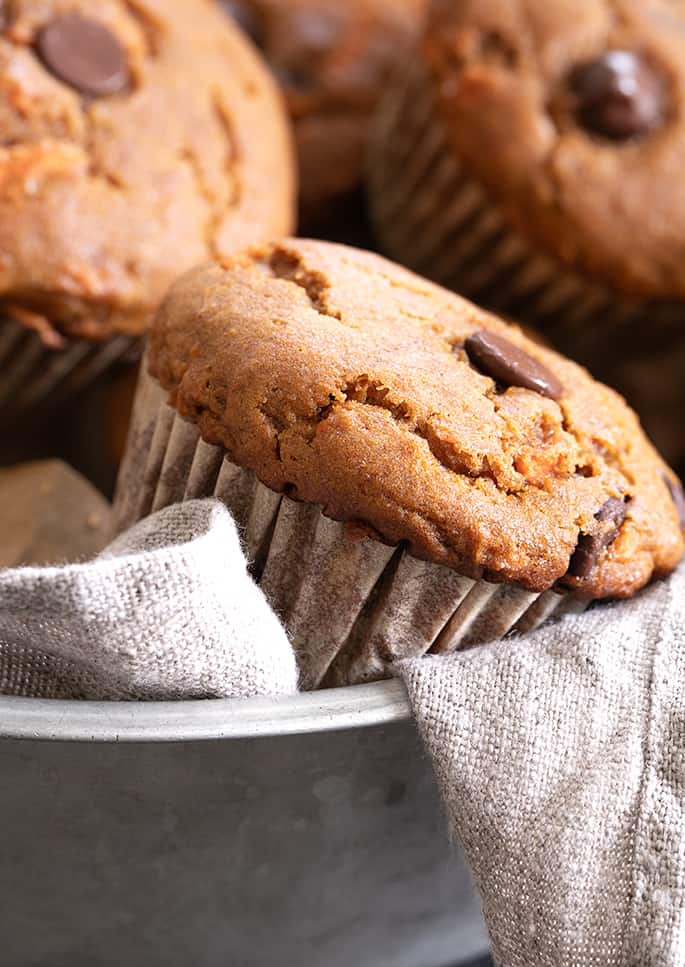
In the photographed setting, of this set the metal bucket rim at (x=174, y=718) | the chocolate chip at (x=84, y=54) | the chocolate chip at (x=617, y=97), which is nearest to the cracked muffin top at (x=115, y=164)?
the chocolate chip at (x=84, y=54)

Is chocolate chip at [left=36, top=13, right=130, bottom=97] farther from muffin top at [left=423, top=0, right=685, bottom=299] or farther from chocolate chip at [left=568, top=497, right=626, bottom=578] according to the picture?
chocolate chip at [left=568, top=497, right=626, bottom=578]

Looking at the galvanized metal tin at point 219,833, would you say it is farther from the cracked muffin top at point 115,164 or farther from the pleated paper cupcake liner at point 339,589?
the cracked muffin top at point 115,164

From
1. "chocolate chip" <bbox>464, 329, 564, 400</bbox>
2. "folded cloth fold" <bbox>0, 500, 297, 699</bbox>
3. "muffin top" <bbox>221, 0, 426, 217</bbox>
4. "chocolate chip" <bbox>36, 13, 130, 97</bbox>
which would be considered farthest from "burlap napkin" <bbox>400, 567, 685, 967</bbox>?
"muffin top" <bbox>221, 0, 426, 217</bbox>

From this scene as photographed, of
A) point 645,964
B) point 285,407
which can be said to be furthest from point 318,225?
point 645,964

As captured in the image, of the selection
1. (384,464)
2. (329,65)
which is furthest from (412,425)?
(329,65)

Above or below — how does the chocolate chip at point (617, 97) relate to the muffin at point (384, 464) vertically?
above

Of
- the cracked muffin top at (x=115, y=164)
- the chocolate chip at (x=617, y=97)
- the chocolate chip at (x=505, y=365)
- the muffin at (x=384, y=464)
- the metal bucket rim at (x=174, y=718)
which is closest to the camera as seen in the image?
the metal bucket rim at (x=174, y=718)
